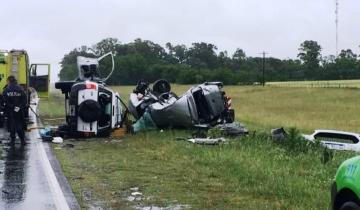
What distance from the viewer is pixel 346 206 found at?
4988 millimetres

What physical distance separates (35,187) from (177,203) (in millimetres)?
2471

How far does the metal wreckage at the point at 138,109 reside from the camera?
17.6m

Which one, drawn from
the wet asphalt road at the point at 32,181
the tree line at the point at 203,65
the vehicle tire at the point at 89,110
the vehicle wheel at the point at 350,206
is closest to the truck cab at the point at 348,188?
the vehicle wheel at the point at 350,206

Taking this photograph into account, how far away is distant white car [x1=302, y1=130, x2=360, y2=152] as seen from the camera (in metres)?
14.7

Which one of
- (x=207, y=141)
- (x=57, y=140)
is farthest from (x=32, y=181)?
(x=57, y=140)

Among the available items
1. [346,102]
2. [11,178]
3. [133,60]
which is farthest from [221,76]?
[11,178]

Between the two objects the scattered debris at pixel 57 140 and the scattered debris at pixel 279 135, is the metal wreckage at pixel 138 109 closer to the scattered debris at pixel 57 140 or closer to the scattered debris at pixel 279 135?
the scattered debris at pixel 57 140

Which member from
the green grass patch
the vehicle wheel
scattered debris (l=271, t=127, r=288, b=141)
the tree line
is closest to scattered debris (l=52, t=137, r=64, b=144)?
the green grass patch

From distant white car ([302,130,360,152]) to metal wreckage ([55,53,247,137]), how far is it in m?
2.51

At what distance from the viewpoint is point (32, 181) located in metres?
9.97

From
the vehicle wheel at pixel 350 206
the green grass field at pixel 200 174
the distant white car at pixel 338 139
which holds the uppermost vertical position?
the vehicle wheel at pixel 350 206

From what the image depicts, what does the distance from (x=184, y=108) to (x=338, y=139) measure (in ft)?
15.9

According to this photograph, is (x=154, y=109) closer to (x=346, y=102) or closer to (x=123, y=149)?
(x=123, y=149)

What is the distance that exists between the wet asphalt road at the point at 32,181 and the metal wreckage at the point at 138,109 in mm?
2608
